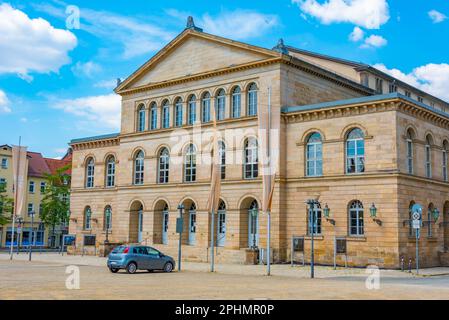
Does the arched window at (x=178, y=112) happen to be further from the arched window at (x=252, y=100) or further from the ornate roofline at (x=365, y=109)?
the ornate roofline at (x=365, y=109)

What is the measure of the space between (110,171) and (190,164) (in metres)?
11.8

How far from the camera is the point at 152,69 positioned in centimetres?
4747

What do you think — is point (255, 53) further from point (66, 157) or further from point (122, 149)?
point (66, 157)

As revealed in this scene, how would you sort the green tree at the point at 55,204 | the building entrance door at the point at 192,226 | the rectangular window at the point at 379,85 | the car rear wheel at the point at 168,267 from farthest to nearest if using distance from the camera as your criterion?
the green tree at the point at 55,204 → the rectangular window at the point at 379,85 → the building entrance door at the point at 192,226 → the car rear wheel at the point at 168,267

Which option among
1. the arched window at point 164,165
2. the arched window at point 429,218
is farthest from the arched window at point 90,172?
the arched window at point 429,218

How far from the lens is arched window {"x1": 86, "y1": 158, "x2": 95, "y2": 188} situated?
54.2 meters

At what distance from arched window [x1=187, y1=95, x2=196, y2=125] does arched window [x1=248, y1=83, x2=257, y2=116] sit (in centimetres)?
520

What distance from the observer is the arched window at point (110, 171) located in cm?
5237

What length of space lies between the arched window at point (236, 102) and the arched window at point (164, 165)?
269 inches

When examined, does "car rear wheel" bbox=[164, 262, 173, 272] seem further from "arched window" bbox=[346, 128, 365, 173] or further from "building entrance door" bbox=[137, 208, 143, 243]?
"building entrance door" bbox=[137, 208, 143, 243]

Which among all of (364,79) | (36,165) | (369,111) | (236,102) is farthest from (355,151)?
(36,165)

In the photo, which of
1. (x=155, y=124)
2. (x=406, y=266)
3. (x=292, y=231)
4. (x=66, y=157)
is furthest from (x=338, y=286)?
(x=66, y=157)

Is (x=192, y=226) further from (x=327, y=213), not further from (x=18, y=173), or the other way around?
(x=18, y=173)
